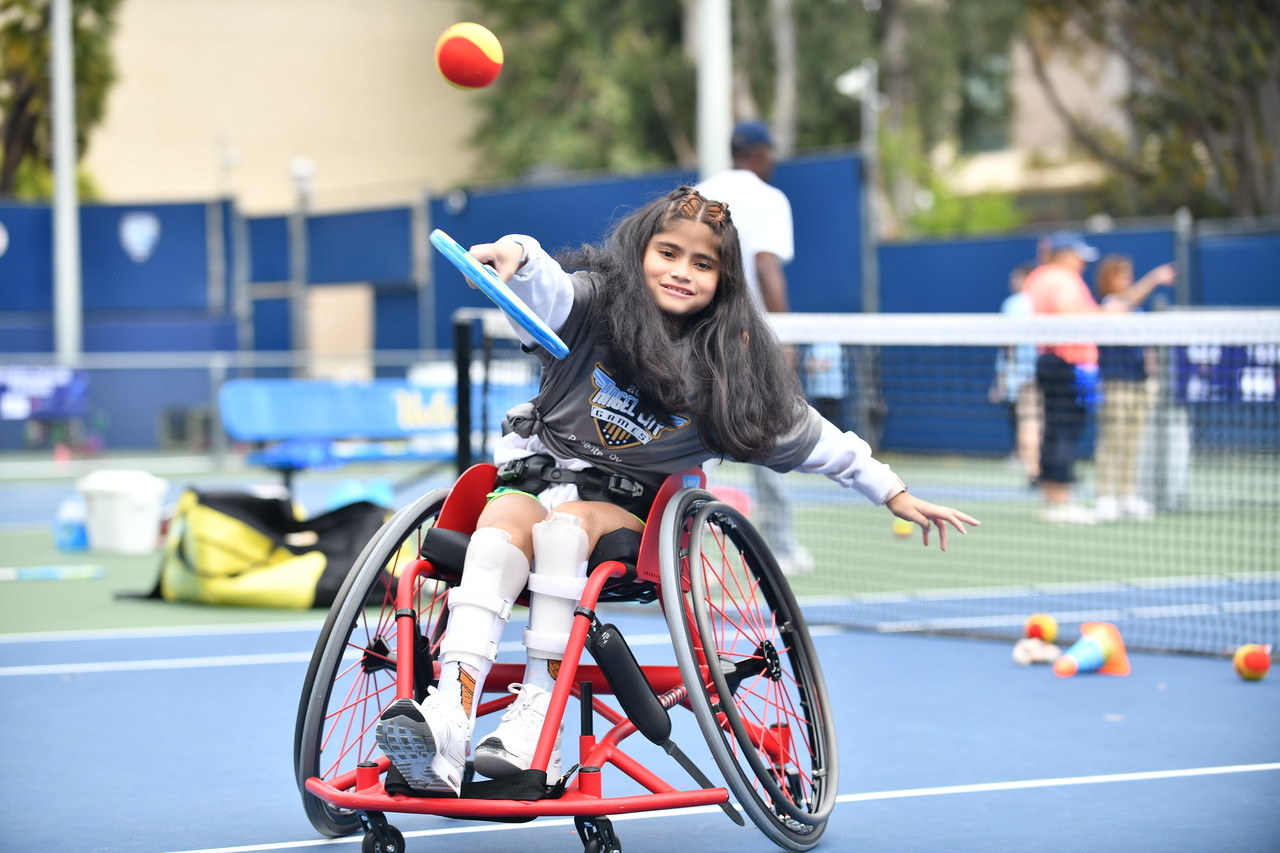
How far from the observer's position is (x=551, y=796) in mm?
2887

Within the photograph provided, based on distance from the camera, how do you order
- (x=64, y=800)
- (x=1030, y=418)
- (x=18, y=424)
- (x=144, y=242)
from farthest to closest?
(x=144, y=242) < (x=18, y=424) < (x=1030, y=418) < (x=64, y=800)

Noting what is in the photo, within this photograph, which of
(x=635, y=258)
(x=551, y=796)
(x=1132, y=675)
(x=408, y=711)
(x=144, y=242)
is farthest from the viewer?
(x=144, y=242)

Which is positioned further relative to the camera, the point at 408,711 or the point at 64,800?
the point at 64,800

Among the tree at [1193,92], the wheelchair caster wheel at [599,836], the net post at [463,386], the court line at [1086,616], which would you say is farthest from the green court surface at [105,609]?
A: the tree at [1193,92]

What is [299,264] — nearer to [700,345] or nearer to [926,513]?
[700,345]

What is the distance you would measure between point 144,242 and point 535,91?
16.8 m

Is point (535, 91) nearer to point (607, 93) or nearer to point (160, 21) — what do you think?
point (607, 93)

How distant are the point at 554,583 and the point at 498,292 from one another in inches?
24.1

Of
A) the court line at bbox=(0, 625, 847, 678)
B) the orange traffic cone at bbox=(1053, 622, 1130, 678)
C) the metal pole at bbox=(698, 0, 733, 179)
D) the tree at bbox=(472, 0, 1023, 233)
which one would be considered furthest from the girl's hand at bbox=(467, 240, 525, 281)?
the tree at bbox=(472, 0, 1023, 233)

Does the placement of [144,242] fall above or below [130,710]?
above

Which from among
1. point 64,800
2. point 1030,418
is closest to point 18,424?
point 1030,418

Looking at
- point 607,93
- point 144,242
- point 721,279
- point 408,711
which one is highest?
point 607,93

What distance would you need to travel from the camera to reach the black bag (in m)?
6.55

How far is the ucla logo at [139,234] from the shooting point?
65.4ft
